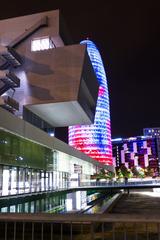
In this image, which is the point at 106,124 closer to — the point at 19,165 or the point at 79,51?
the point at 79,51

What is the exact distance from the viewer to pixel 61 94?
48719mm

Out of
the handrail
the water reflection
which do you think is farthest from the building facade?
the handrail

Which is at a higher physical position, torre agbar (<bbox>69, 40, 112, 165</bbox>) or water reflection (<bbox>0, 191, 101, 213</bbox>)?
torre agbar (<bbox>69, 40, 112, 165</bbox>)

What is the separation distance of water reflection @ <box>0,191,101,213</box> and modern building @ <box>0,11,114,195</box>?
6.05 feet

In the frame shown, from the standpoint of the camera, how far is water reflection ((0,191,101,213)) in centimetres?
2663

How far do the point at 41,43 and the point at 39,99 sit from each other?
46.8ft

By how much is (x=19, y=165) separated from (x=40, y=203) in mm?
5355

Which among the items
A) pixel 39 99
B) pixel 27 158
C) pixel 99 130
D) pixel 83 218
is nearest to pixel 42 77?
pixel 39 99

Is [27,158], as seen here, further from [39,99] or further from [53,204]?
[39,99]

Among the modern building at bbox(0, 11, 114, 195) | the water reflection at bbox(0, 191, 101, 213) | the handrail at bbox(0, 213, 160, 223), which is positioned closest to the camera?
the handrail at bbox(0, 213, 160, 223)

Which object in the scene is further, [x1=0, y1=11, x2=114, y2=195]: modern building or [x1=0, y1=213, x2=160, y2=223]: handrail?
[x1=0, y1=11, x2=114, y2=195]: modern building

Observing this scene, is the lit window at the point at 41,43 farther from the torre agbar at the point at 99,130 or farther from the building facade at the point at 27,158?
the torre agbar at the point at 99,130

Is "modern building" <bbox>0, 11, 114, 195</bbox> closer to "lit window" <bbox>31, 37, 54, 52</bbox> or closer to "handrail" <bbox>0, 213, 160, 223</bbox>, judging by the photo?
"lit window" <bbox>31, 37, 54, 52</bbox>

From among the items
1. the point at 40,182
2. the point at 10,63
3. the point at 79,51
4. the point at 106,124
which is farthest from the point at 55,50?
the point at 106,124
